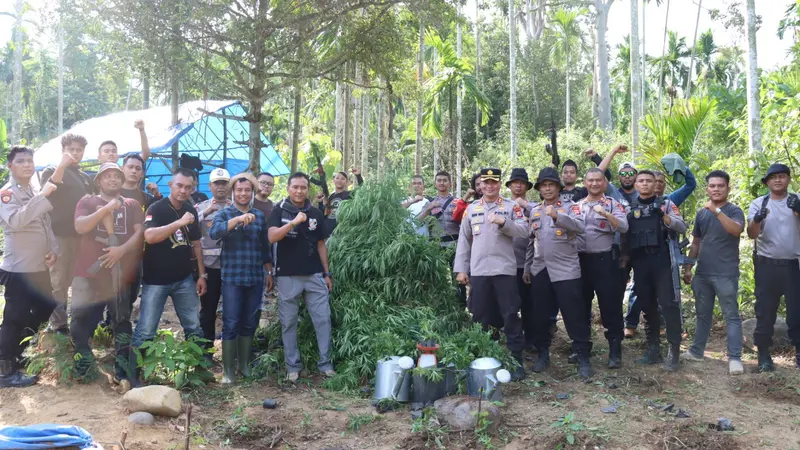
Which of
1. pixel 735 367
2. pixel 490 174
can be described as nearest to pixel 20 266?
pixel 490 174

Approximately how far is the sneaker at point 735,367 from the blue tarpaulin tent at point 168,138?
9.70m

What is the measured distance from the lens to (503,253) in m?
5.50

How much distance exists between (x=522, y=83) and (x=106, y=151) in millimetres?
23124

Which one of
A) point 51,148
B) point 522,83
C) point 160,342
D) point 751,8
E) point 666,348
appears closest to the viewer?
point 160,342

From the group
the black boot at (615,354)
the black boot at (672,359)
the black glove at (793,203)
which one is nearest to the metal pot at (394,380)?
the black boot at (615,354)

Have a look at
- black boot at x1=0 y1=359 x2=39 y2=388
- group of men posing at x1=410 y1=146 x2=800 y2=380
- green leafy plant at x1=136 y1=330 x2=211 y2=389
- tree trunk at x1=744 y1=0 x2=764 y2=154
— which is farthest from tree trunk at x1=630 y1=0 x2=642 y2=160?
black boot at x1=0 y1=359 x2=39 y2=388

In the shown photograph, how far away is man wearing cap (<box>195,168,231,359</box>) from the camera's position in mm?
5801

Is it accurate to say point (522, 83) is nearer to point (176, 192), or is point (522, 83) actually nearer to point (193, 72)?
point (193, 72)

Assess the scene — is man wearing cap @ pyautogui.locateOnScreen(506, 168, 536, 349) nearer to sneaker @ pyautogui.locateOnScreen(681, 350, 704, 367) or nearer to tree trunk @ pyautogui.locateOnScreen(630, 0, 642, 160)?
sneaker @ pyautogui.locateOnScreen(681, 350, 704, 367)

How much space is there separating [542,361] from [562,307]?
0.64 meters

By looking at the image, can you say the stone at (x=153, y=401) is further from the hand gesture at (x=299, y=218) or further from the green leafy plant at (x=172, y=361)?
the hand gesture at (x=299, y=218)

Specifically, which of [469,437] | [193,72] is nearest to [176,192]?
[193,72]

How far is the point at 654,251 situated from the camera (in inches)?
225

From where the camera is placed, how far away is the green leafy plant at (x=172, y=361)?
4961mm
